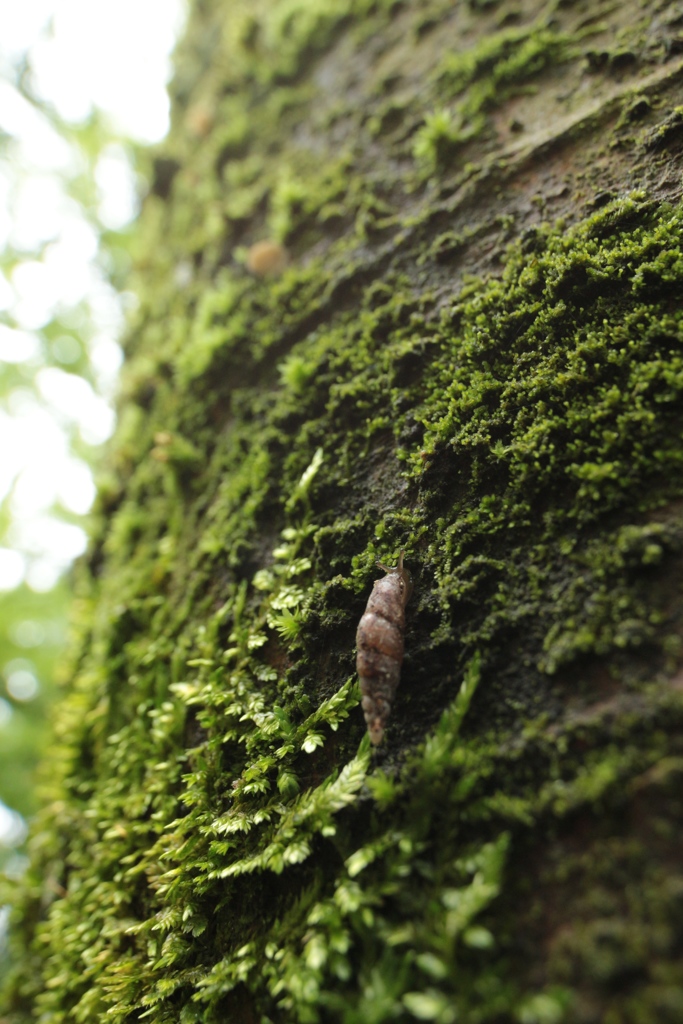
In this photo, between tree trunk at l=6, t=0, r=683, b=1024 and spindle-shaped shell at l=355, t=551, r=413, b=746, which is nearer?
tree trunk at l=6, t=0, r=683, b=1024

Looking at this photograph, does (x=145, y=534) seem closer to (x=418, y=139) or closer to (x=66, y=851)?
(x=66, y=851)

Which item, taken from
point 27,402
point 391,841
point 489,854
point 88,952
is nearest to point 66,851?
point 88,952

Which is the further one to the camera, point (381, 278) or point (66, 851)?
point (66, 851)

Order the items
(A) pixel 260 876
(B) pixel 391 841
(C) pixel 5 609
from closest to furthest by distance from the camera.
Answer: (B) pixel 391 841, (A) pixel 260 876, (C) pixel 5 609

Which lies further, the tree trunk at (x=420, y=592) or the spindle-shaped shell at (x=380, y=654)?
the spindle-shaped shell at (x=380, y=654)
